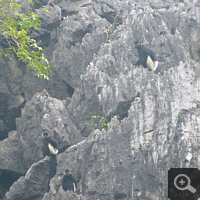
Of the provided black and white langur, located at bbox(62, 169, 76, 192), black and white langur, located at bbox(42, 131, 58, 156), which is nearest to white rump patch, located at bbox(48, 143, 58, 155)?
black and white langur, located at bbox(42, 131, 58, 156)

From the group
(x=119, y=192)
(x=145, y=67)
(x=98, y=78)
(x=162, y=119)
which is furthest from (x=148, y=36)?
(x=119, y=192)

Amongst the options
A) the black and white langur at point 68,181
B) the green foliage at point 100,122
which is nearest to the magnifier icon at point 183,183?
the black and white langur at point 68,181

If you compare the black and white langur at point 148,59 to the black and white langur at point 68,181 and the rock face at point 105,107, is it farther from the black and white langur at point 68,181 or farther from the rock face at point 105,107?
the black and white langur at point 68,181

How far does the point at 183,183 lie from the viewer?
21.2 feet

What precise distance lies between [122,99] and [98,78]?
4.20 ft

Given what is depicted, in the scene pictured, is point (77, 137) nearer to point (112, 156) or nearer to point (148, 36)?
point (112, 156)

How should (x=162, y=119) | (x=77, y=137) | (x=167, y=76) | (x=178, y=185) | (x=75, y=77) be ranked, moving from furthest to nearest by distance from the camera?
1. (x=75, y=77)
2. (x=77, y=137)
3. (x=167, y=76)
4. (x=162, y=119)
5. (x=178, y=185)

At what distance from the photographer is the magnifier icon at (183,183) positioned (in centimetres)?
647

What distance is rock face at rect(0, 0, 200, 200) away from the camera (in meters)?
7.27

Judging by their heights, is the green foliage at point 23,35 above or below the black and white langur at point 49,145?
above

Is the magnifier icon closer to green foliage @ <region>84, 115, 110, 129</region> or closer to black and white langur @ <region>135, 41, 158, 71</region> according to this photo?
green foliage @ <region>84, 115, 110, 129</region>

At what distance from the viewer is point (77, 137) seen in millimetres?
9398

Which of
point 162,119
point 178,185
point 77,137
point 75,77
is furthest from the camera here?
point 75,77

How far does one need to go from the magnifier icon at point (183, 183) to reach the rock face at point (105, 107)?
8.9 inches
